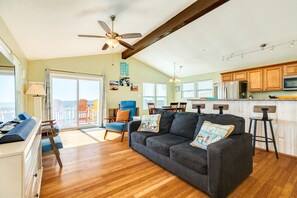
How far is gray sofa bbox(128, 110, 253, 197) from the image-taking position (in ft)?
5.16

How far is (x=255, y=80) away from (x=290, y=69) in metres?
0.89

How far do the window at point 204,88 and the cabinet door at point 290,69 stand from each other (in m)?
2.53

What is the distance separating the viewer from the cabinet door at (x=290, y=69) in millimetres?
4133

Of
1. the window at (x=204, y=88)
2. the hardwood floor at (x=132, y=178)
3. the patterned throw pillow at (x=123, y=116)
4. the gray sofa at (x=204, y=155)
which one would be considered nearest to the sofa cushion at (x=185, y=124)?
the gray sofa at (x=204, y=155)

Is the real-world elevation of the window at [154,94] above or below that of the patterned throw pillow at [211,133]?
above

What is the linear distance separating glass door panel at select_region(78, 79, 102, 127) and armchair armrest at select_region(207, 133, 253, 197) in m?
5.04

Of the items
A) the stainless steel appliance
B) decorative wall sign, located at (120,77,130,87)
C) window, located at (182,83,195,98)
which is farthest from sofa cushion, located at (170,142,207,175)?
window, located at (182,83,195,98)

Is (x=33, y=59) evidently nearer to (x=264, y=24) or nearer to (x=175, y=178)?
(x=175, y=178)

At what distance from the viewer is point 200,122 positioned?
2379 millimetres

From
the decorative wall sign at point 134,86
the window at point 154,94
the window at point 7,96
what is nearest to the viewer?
the window at point 7,96

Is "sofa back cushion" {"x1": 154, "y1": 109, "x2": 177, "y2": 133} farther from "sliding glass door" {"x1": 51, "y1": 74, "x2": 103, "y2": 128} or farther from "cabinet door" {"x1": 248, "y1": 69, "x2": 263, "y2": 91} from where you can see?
"cabinet door" {"x1": 248, "y1": 69, "x2": 263, "y2": 91}

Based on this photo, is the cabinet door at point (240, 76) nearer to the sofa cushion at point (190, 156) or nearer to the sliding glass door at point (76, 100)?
the sofa cushion at point (190, 156)

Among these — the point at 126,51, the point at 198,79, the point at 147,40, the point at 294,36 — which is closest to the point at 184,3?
the point at 147,40

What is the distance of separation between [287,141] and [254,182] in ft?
5.22
